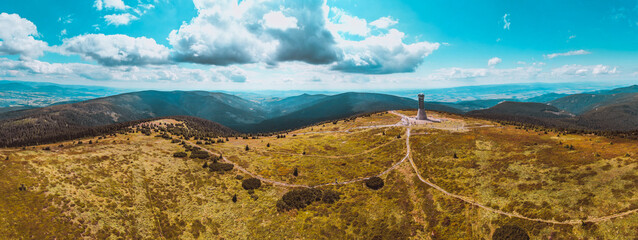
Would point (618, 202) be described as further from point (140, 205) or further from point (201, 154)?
point (201, 154)

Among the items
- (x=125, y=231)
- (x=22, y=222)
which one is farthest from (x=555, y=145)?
(x=22, y=222)

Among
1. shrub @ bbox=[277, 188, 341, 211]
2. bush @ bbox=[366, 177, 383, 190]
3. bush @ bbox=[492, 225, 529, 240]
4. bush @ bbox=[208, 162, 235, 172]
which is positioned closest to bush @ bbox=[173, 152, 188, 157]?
bush @ bbox=[208, 162, 235, 172]

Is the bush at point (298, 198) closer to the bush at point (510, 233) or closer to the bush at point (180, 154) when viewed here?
the bush at point (510, 233)

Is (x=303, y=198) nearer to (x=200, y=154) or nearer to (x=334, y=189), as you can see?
(x=334, y=189)

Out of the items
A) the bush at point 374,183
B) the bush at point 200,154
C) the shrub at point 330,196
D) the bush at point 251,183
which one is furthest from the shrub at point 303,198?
the bush at point 200,154

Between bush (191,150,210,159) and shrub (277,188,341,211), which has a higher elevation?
bush (191,150,210,159)

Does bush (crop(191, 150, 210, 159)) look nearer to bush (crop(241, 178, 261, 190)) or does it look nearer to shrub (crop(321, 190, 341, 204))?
bush (crop(241, 178, 261, 190))
